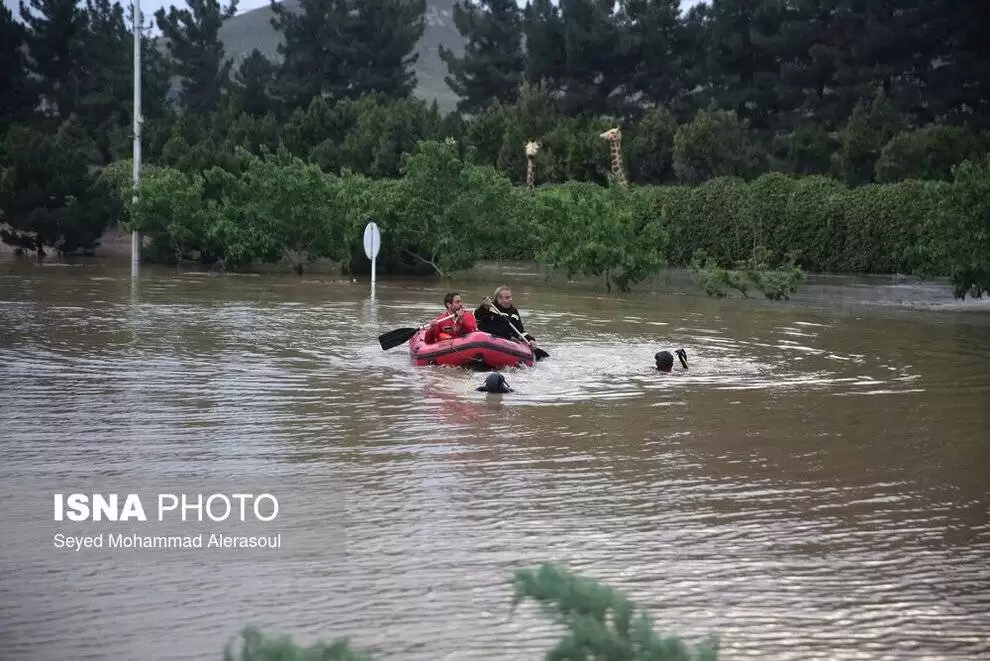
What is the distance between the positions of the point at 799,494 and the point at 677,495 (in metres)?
0.91

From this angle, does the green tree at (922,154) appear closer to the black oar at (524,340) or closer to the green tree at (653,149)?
the green tree at (653,149)

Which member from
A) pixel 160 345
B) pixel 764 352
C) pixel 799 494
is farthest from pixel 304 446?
pixel 764 352

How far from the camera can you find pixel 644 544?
8711 millimetres

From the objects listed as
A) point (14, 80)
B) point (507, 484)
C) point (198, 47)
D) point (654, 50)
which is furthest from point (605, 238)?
point (198, 47)

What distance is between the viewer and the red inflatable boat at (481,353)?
58.1ft

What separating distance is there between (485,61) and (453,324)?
6776 centimetres

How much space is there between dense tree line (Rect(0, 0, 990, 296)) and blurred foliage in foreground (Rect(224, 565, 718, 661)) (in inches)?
1333

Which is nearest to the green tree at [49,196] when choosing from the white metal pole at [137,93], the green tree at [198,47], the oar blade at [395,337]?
the white metal pole at [137,93]

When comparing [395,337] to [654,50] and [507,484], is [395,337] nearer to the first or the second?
[507,484]

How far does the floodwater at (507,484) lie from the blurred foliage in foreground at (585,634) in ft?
9.97

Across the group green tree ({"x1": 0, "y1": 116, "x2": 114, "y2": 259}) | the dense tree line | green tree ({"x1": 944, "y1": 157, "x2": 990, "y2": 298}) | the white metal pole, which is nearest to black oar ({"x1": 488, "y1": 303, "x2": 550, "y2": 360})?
green tree ({"x1": 944, "y1": 157, "x2": 990, "y2": 298})

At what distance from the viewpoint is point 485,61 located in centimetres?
8456

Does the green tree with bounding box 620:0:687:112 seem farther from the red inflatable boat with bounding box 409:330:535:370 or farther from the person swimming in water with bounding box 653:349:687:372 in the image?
the red inflatable boat with bounding box 409:330:535:370

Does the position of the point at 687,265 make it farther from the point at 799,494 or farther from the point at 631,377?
the point at 799,494
